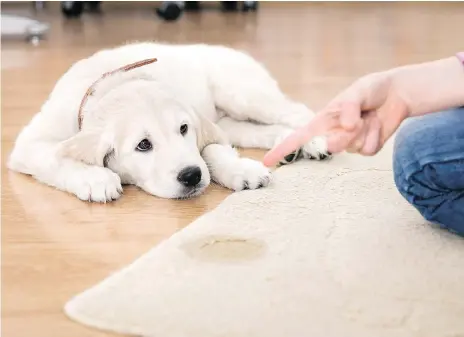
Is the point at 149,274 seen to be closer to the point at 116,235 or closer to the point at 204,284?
the point at 204,284

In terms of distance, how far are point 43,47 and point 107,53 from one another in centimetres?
165

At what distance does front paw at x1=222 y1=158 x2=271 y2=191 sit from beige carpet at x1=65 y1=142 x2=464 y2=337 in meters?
0.06

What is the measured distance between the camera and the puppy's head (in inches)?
67.7

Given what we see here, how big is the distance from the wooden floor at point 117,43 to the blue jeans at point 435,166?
0.46m

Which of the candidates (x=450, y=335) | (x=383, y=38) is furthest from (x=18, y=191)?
(x=383, y=38)

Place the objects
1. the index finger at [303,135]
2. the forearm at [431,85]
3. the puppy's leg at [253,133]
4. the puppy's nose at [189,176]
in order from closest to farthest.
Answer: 1. the index finger at [303,135]
2. the forearm at [431,85]
3. the puppy's nose at [189,176]
4. the puppy's leg at [253,133]

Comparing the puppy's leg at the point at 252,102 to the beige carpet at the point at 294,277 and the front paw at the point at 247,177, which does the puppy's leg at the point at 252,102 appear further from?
the beige carpet at the point at 294,277

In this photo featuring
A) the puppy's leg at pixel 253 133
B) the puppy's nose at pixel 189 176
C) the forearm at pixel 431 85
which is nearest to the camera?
the forearm at pixel 431 85

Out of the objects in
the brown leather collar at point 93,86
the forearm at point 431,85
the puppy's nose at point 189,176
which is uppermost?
the forearm at point 431,85

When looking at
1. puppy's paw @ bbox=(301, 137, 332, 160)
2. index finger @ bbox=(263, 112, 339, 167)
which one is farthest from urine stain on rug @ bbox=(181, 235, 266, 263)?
puppy's paw @ bbox=(301, 137, 332, 160)

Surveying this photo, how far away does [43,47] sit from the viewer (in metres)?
3.59

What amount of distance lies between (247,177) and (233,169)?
49 millimetres

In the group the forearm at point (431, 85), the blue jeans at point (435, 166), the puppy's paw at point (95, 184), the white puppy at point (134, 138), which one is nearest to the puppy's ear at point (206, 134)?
the white puppy at point (134, 138)

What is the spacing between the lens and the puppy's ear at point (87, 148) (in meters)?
1.75
